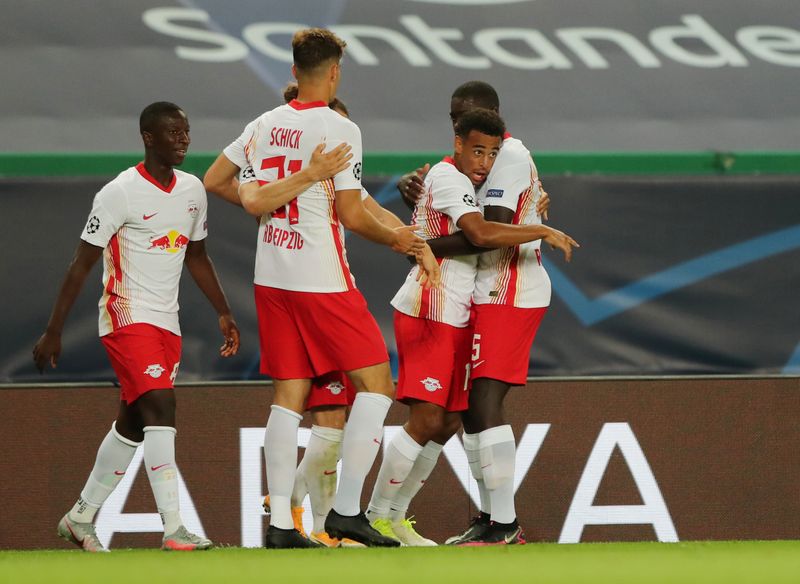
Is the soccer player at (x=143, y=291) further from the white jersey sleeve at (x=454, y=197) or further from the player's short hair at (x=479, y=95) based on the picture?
the player's short hair at (x=479, y=95)

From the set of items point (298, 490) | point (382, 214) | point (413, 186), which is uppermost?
point (413, 186)

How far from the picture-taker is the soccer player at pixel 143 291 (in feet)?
16.8

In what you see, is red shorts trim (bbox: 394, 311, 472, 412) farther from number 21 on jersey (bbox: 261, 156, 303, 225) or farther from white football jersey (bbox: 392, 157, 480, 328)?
number 21 on jersey (bbox: 261, 156, 303, 225)

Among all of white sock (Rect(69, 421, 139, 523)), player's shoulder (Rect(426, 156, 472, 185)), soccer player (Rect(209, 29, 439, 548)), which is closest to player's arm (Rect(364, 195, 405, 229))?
player's shoulder (Rect(426, 156, 472, 185))

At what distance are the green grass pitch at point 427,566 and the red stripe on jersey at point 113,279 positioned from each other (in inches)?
39.9

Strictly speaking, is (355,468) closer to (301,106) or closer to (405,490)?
(405,490)

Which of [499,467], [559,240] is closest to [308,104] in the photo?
[559,240]

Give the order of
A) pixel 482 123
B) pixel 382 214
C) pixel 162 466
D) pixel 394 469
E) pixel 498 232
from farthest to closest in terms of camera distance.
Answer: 1. pixel 382 214
2. pixel 394 469
3. pixel 482 123
4. pixel 498 232
5. pixel 162 466

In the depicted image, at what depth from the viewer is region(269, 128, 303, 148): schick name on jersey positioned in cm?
482

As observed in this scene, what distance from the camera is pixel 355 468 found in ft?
16.0

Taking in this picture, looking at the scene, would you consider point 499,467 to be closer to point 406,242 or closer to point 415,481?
point 415,481

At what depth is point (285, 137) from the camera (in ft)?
15.9

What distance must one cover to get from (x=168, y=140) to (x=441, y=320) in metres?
1.35

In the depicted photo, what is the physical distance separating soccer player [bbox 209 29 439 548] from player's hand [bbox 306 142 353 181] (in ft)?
0.12
